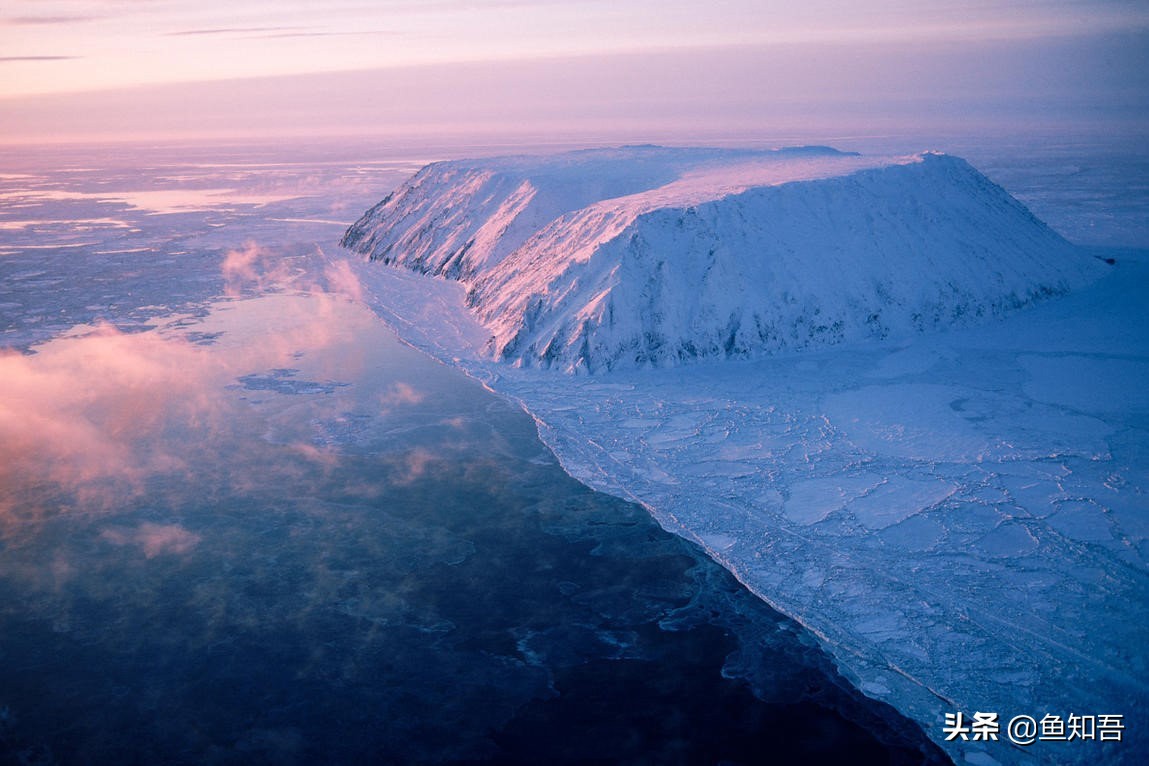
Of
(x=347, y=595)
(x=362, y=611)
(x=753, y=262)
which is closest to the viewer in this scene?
(x=362, y=611)

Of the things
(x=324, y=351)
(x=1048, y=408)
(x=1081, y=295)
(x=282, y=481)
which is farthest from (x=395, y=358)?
(x=1081, y=295)

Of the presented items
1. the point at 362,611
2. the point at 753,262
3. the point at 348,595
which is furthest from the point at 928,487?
the point at 753,262

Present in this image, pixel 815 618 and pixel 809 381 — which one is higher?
pixel 809 381

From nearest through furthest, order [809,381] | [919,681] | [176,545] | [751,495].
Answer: [919,681] < [176,545] < [751,495] < [809,381]

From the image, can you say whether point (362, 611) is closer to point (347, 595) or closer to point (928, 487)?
point (347, 595)

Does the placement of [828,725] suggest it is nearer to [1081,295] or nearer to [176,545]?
[176,545]

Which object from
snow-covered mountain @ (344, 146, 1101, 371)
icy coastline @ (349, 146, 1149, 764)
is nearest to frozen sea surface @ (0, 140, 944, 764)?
icy coastline @ (349, 146, 1149, 764)
